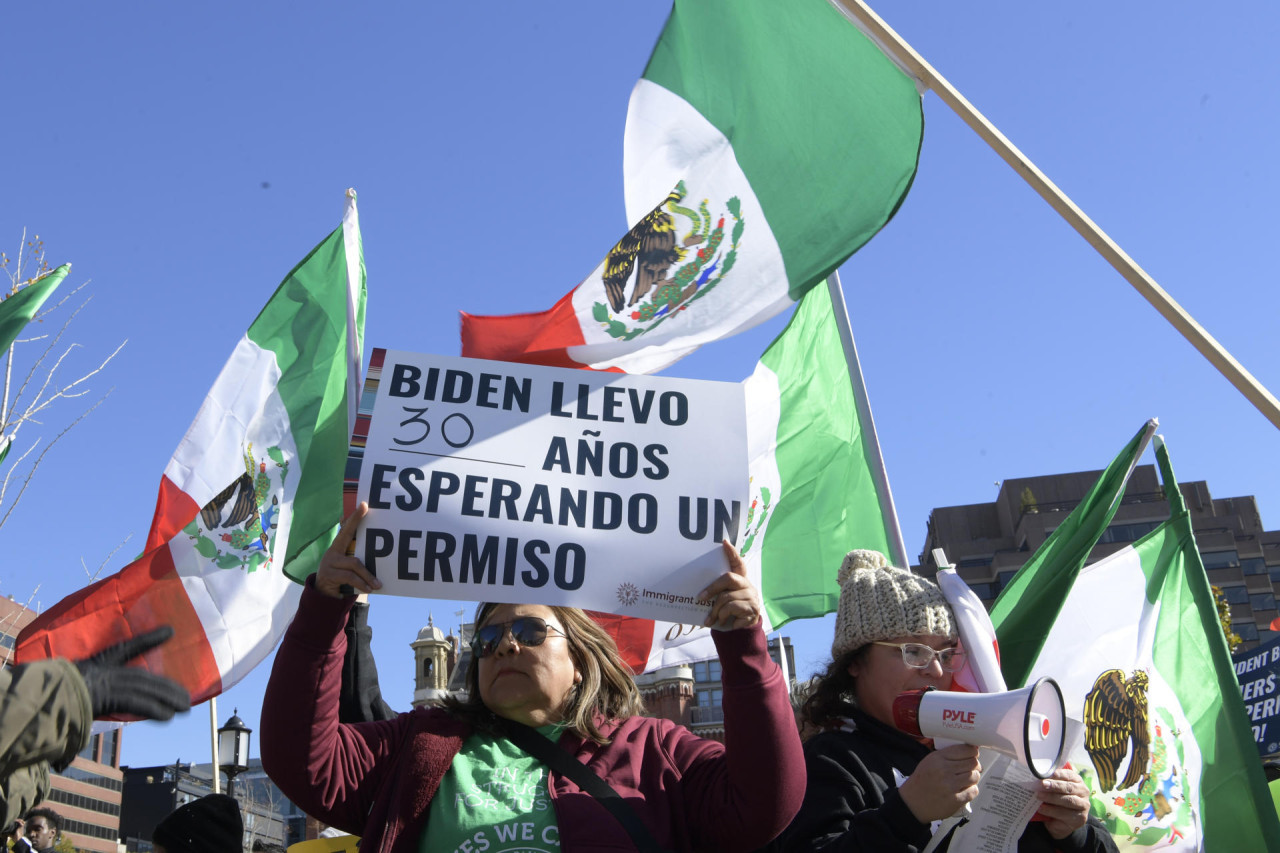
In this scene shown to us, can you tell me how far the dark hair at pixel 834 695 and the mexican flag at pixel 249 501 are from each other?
3.32 metres

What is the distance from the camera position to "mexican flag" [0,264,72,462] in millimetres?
5434

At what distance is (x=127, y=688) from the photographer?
2.45 meters

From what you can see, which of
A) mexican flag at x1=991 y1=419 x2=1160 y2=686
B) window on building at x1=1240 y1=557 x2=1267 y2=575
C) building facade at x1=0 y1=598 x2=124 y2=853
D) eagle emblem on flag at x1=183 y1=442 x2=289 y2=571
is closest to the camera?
mexican flag at x1=991 y1=419 x2=1160 y2=686

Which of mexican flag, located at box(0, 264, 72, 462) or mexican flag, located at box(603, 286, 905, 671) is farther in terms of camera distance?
mexican flag, located at box(603, 286, 905, 671)

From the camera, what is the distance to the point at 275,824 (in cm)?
7700

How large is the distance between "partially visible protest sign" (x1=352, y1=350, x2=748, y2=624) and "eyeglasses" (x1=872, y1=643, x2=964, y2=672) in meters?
0.75

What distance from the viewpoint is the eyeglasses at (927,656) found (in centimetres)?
345

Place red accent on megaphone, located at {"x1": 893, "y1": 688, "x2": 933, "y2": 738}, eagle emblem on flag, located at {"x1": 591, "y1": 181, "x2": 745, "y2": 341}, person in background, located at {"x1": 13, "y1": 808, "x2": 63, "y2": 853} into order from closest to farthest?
1. red accent on megaphone, located at {"x1": 893, "y1": 688, "x2": 933, "y2": 738}
2. eagle emblem on flag, located at {"x1": 591, "y1": 181, "x2": 745, "y2": 341}
3. person in background, located at {"x1": 13, "y1": 808, "x2": 63, "y2": 853}

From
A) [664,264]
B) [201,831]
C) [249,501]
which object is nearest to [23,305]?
[249,501]

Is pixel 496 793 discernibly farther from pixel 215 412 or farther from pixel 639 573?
pixel 215 412

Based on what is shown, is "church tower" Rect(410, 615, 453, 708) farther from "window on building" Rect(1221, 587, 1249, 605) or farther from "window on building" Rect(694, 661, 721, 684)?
"window on building" Rect(1221, 587, 1249, 605)

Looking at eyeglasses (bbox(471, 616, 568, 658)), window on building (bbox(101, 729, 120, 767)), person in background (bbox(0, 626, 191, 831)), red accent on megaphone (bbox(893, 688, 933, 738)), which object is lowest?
red accent on megaphone (bbox(893, 688, 933, 738))

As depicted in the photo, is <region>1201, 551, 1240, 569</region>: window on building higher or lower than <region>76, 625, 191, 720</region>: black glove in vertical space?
higher

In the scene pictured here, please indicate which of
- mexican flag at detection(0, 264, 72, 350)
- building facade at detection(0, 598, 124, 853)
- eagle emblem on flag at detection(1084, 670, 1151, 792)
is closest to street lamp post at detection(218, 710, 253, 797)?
mexican flag at detection(0, 264, 72, 350)
